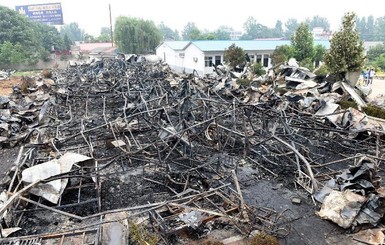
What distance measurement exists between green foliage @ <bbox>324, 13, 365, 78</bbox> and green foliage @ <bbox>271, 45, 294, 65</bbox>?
8.79 metres

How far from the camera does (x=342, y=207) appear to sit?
546cm

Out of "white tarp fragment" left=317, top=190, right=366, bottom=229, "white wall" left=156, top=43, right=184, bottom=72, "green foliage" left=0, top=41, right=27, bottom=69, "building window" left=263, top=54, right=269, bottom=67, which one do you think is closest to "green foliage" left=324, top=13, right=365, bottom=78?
"white tarp fragment" left=317, top=190, right=366, bottom=229

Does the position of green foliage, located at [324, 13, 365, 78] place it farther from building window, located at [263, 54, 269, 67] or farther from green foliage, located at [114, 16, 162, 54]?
green foliage, located at [114, 16, 162, 54]

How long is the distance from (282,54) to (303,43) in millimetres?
2498

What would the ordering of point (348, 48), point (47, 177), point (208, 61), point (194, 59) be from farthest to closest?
1. point (194, 59)
2. point (208, 61)
3. point (348, 48)
4. point (47, 177)

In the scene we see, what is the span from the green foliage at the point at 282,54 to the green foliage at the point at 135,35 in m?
26.0

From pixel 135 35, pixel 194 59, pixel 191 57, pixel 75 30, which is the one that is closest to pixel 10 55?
pixel 135 35

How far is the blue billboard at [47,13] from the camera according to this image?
6081 cm

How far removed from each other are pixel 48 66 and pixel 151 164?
41.8m

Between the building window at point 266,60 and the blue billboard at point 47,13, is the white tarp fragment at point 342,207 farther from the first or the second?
the blue billboard at point 47,13

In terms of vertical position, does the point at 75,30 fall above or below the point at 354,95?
above

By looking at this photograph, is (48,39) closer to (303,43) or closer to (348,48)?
(303,43)

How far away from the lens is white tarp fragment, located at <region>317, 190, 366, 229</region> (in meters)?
5.32

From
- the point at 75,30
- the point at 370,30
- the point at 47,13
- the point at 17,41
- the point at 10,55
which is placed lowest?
the point at 10,55
